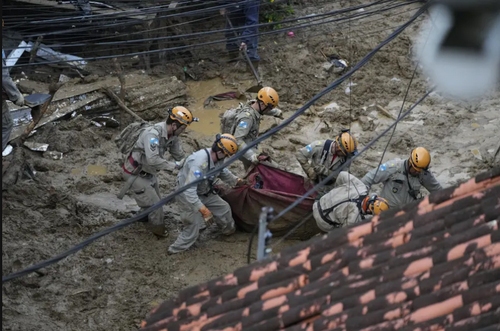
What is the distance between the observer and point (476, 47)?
17.5m

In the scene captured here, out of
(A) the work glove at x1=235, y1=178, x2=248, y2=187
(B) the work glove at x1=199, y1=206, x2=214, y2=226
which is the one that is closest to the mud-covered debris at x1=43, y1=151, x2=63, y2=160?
(A) the work glove at x1=235, y1=178, x2=248, y2=187

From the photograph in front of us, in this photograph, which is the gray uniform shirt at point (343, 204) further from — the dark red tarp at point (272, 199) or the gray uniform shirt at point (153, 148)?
the gray uniform shirt at point (153, 148)

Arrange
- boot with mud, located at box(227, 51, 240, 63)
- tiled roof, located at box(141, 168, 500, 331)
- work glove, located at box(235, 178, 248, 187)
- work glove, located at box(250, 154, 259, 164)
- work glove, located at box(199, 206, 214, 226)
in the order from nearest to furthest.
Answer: tiled roof, located at box(141, 168, 500, 331) < work glove, located at box(199, 206, 214, 226) < work glove, located at box(235, 178, 248, 187) < work glove, located at box(250, 154, 259, 164) < boot with mud, located at box(227, 51, 240, 63)

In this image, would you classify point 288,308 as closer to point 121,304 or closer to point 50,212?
point 121,304

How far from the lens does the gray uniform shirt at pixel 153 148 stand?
1016 centimetres

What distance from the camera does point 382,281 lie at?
547cm

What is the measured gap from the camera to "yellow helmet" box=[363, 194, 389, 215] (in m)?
9.16

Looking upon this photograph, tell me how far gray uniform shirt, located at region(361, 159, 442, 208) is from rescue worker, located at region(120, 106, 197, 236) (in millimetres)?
2572

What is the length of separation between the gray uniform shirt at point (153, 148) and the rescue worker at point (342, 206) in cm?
204

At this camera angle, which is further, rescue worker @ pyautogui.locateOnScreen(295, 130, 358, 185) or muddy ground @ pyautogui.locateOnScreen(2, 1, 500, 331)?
rescue worker @ pyautogui.locateOnScreen(295, 130, 358, 185)

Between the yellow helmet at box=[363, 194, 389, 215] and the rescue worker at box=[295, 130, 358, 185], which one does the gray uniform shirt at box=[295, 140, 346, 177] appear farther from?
the yellow helmet at box=[363, 194, 389, 215]

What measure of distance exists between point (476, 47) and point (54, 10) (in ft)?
30.1

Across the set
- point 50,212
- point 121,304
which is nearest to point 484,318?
point 121,304

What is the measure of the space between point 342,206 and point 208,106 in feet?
18.4
